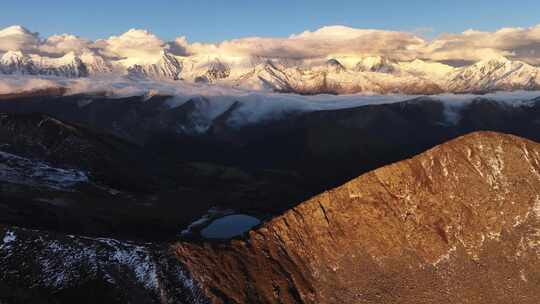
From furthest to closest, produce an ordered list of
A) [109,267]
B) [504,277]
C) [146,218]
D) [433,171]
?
[146,218] → [433,171] → [504,277] → [109,267]

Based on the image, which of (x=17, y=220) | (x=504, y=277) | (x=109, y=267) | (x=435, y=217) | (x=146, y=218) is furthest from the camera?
(x=146, y=218)

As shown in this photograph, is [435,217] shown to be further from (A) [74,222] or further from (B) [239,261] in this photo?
(A) [74,222]

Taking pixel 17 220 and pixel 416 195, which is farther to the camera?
pixel 17 220

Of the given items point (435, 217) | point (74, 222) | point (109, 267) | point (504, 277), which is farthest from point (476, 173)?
point (74, 222)

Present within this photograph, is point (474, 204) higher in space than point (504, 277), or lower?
higher

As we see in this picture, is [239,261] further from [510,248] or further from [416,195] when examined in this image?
[510,248]

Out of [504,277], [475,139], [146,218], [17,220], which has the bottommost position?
[146,218]

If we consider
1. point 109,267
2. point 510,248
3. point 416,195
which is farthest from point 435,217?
point 109,267
